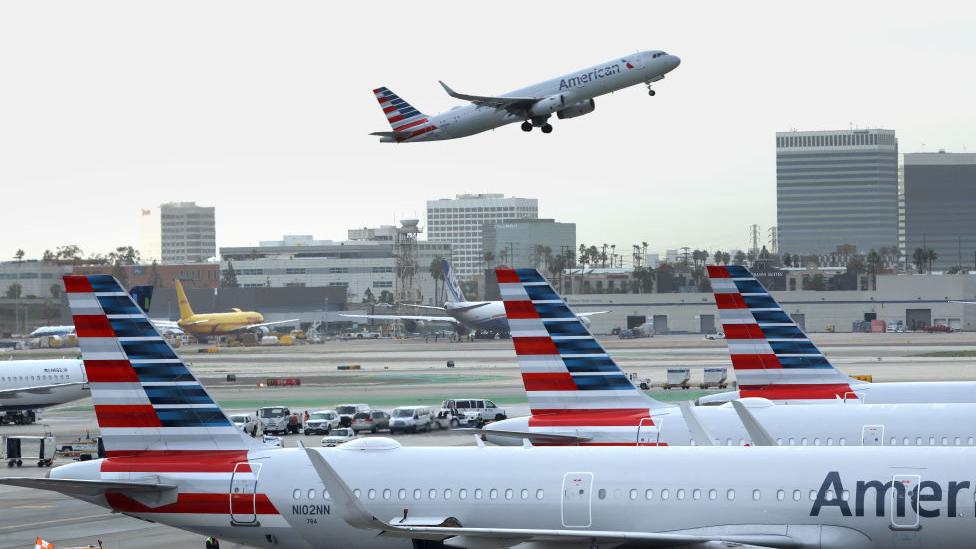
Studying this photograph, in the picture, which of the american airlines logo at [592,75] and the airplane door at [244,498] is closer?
the airplane door at [244,498]

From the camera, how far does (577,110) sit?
7956 centimetres

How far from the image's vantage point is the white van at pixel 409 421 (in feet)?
249

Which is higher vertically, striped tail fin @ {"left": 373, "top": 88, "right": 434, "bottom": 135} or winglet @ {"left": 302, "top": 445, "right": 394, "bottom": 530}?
striped tail fin @ {"left": 373, "top": 88, "right": 434, "bottom": 135}

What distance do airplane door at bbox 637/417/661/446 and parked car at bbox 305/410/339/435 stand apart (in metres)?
41.4

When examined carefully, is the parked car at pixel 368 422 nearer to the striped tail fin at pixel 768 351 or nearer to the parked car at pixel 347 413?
the parked car at pixel 347 413

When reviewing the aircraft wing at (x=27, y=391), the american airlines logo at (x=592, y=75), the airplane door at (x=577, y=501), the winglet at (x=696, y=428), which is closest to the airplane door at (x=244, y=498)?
the airplane door at (x=577, y=501)

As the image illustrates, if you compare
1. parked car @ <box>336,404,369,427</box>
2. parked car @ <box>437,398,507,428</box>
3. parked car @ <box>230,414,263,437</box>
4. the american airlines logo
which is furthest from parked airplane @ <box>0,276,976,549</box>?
the american airlines logo

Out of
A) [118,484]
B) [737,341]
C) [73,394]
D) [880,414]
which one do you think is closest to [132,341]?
[118,484]

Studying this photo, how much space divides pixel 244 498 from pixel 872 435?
16.7m

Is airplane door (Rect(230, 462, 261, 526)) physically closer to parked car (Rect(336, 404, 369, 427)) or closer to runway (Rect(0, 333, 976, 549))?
runway (Rect(0, 333, 976, 549))

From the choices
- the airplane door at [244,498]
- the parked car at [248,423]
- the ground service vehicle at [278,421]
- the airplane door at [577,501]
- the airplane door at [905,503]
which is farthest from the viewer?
the ground service vehicle at [278,421]

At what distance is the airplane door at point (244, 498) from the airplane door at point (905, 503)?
1326 centimetres

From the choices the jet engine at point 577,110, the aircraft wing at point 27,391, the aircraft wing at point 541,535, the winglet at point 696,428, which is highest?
the jet engine at point 577,110

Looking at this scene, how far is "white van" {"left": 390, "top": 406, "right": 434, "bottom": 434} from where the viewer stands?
75938mm
